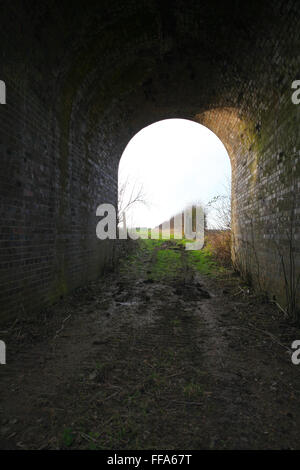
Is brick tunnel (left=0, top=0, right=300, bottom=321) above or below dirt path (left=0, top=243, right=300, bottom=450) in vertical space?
above

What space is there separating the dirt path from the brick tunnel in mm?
794

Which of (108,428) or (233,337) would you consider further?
A: (233,337)

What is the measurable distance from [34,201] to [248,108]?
4.65 meters

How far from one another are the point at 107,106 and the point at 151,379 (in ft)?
19.9

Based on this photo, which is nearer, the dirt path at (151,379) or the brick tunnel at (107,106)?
the dirt path at (151,379)

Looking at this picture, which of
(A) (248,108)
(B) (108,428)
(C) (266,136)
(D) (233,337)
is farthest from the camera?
(A) (248,108)

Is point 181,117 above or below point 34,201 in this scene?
above

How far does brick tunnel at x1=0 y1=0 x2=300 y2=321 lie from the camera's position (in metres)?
3.65

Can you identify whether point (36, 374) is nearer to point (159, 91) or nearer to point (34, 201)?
point (34, 201)

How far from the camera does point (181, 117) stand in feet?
29.2

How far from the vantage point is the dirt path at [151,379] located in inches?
70.6

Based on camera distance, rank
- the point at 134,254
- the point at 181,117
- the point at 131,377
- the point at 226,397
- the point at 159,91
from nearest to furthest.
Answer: the point at 226,397, the point at 131,377, the point at 159,91, the point at 181,117, the point at 134,254

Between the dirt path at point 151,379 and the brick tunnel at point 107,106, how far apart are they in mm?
794
